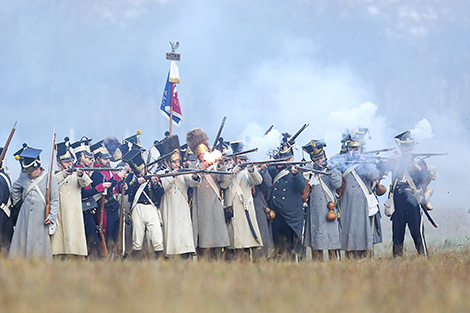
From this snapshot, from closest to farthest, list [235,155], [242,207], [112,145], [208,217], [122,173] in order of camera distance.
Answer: [122,173], [208,217], [235,155], [242,207], [112,145]

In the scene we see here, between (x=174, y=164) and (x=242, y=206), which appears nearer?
(x=174, y=164)

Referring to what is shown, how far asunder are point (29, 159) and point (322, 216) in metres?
5.00

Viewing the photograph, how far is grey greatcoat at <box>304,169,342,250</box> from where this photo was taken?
1089 cm

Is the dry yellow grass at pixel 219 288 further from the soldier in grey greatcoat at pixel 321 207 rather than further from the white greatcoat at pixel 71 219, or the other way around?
the soldier in grey greatcoat at pixel 321 207

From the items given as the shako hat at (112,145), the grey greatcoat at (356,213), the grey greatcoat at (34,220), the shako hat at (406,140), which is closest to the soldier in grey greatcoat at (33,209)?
the grey greatcoat at (34,220)

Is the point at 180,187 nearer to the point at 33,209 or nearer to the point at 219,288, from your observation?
the point at 33,209

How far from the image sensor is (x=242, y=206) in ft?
35.6

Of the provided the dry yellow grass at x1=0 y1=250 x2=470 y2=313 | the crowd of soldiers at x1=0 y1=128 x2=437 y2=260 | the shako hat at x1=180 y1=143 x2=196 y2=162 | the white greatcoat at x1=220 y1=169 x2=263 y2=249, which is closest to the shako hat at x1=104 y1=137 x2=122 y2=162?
the crowd of soldiers at x1=0 y1=128 x2=437 y2=260

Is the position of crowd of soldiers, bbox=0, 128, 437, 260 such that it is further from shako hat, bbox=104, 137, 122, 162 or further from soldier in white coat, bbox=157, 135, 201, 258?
shako hat, bbox=104, 137, 122, 162

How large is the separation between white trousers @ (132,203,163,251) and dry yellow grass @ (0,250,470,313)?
2554 mm

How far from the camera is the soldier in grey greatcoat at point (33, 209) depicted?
354 inches

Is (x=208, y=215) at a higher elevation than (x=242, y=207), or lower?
lower

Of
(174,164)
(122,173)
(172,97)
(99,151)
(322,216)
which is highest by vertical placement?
(172,97)

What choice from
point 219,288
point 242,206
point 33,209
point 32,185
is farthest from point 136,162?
point 219,288
